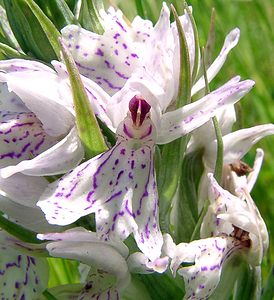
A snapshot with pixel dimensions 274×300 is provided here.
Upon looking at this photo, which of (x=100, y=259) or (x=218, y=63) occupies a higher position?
(x=218, y=63)

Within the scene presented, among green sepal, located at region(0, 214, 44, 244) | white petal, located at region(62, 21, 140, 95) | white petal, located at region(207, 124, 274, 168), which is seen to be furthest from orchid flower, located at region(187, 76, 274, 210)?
green sepal, located at region(0, 214, 44, 244)

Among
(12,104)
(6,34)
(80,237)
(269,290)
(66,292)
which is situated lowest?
(269,290)

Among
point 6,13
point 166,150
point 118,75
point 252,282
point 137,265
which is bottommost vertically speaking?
point 252,282

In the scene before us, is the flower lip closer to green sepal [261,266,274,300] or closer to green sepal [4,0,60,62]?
green sepal [4,0,60,62]

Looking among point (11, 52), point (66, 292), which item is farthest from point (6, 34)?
point (66, 292)

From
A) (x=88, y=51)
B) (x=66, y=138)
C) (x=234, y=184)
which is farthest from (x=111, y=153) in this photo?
(x=234, y=184)

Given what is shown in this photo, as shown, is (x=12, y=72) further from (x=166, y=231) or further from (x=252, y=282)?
(x=252, y=282)

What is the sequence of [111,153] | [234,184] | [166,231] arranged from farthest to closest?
[234,184] → [166,231] → [111,153]

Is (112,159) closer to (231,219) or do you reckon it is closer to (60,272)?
(231,219)
